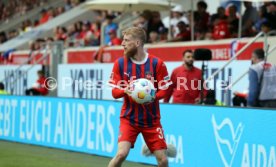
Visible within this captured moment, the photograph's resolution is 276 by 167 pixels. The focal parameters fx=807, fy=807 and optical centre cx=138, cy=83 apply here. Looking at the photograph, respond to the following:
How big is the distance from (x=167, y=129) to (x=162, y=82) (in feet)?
12.7

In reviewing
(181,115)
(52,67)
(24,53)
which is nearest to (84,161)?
(181,115)

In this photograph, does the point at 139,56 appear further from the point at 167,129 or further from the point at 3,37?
the point at 3,37

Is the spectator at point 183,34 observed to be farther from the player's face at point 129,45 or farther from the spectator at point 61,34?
the player's face at point 129,45

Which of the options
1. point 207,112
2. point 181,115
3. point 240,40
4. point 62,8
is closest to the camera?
point 207,112

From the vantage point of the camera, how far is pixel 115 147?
14164 millimetres

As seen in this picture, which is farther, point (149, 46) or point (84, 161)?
point (149, 46)

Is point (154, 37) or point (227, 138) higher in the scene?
point (154, 37)

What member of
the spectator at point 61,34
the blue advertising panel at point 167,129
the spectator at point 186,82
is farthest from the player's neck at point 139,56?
the spectator at point 61,34

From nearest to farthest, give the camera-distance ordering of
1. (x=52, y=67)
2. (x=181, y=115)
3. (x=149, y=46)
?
(x=181, y=115) → (x=149, y=46) → (x=52, y=67)

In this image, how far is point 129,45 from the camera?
920 cm

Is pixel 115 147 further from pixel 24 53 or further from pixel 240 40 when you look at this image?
pixel 24 53

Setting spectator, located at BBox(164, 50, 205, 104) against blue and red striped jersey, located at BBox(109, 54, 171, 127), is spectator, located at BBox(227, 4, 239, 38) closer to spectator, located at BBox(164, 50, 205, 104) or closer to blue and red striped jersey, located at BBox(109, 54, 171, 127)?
spectator, located at BBox(164, 50, 205, 104)

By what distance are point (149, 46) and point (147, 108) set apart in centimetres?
1133

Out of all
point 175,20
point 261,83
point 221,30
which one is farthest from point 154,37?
point 261,83
